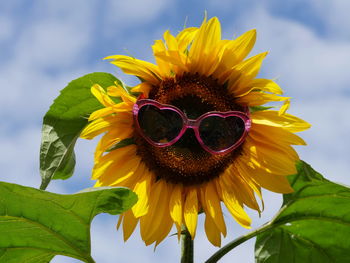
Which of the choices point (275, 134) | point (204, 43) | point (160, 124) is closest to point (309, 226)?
point (275, 134)

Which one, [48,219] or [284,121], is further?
[284,121]

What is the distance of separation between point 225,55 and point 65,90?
21.7 inches

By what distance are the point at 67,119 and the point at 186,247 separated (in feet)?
1.98

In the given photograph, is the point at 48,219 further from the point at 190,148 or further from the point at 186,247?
the point at 190,148

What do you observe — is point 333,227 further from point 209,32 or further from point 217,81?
point 209,32

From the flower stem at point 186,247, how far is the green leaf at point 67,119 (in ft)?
1.56

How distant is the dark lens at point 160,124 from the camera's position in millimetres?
2215

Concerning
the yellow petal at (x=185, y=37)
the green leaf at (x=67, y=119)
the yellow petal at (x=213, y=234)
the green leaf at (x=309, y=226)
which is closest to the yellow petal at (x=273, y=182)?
the green leaf at (x=309, y=226)

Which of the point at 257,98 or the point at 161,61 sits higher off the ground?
the point at 161,61

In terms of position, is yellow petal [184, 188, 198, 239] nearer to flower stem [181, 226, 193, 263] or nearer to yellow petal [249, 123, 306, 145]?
flower stem [181, 226, 193, 263]

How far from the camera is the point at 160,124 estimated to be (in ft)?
7.38

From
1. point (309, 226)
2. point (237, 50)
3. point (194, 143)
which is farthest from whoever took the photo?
point (309, 226)

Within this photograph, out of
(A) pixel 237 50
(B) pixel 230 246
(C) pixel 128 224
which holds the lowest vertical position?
(B) pixel 230 246

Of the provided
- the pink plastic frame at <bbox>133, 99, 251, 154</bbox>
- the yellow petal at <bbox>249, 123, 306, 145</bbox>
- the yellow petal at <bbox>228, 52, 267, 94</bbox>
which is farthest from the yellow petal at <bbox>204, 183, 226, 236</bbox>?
the yellow petal at <bbox>228, 52, 267, 94</bbox>
